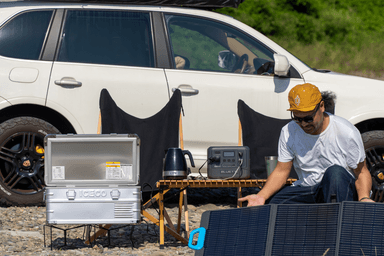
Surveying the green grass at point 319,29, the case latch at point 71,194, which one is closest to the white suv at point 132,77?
the case latch at point 71,194

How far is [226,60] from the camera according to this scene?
18.2ft

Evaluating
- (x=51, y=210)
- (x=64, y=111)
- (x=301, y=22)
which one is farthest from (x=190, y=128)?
(x=301, y=22)

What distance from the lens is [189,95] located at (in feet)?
17.0

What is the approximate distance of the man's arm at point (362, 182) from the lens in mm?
3209

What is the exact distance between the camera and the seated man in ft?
10.4

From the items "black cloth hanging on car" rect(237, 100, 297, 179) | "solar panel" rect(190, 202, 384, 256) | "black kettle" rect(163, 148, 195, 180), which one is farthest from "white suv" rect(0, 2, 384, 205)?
"solar panel" rect(190, 202, 384, 256)

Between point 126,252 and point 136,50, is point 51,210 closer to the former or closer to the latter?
point 126,252

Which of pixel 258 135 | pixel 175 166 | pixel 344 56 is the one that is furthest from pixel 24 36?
pixel 344 56

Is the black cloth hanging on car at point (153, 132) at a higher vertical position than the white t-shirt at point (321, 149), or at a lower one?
lower

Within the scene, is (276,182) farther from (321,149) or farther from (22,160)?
(22,160)

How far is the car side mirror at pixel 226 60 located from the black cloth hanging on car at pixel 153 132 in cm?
83

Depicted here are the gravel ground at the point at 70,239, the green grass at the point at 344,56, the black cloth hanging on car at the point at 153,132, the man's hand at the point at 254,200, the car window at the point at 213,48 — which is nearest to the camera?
the man's hand at the point at 254,200

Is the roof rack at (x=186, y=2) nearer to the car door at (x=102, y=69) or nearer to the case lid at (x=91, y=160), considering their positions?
the car door at (x=102, y=69)

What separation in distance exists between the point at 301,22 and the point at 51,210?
1424 centimetres
